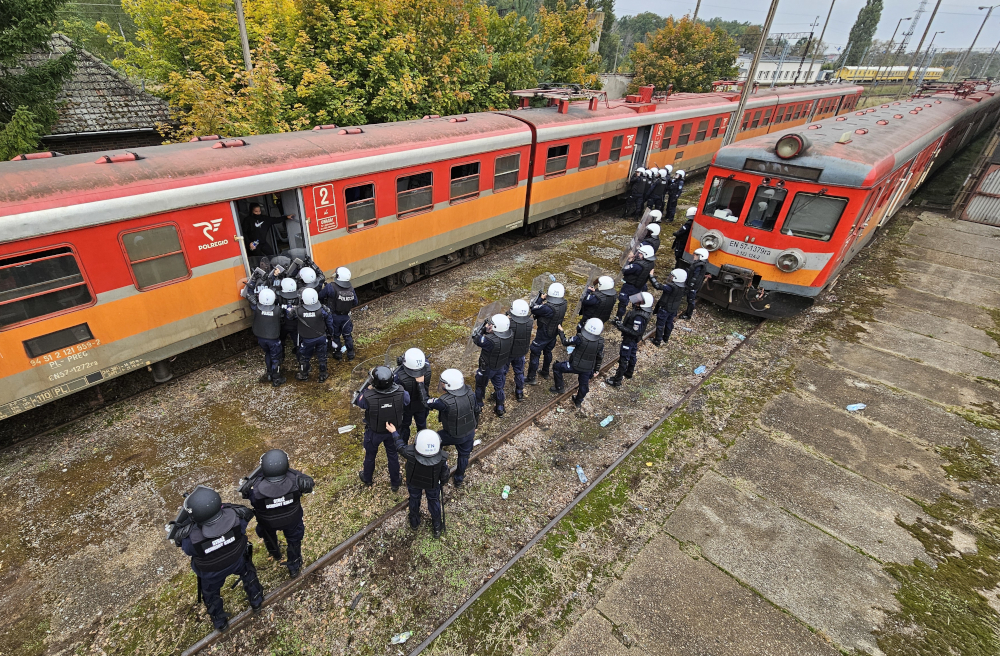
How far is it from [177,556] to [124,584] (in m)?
0.44

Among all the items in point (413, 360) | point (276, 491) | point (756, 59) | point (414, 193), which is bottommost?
point (276, 491)

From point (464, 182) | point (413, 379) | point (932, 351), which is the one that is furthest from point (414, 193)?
point (932, 351)

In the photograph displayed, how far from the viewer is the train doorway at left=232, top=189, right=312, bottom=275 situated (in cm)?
736

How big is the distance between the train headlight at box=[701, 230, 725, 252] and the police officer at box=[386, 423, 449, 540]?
7.24m

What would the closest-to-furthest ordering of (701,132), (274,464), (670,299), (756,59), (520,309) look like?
(274,464), (520,309), (670,299), (756,59), (701,132)

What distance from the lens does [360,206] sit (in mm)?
8156

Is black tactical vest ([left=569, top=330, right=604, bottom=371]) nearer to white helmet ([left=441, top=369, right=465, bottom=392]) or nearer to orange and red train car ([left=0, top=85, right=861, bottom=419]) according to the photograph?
white helmet ([left=441, top=369, right=465, bottom=392])

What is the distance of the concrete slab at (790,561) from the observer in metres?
4.42

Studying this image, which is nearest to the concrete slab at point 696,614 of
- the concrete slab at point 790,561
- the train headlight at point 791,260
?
the concrete slab at point 790,561

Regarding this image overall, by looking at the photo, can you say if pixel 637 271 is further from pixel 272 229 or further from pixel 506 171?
pixel 272 229

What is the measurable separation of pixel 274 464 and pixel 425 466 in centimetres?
132

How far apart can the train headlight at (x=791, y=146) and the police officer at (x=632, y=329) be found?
12.7 ft

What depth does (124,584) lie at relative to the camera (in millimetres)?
4363

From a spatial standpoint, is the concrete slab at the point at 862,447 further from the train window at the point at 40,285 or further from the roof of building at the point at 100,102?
the roof of building at the point at 100,102
